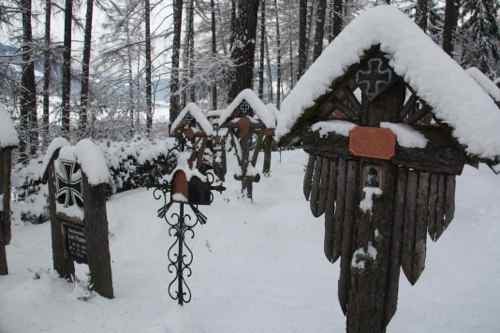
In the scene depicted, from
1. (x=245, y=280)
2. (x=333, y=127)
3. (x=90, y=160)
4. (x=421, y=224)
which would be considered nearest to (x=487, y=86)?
(x=245, y=280)

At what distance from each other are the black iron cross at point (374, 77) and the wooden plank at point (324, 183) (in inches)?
23.4

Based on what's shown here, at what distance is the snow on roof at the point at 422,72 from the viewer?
2.14 meters

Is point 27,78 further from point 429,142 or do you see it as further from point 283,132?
point 429,142

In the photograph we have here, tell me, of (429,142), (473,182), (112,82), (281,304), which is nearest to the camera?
(429,142)

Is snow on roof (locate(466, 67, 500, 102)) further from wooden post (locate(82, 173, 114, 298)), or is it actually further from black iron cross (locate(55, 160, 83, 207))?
black iron cross (locate(55, 160, 83, 207))

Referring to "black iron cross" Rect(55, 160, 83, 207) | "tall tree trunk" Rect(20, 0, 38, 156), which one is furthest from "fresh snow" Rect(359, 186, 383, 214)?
"tall tree trunk" Rect(20, 0, 38, 156)

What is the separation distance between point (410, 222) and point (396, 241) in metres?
0.19

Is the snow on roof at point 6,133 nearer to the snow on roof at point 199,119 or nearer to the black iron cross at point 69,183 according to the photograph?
the black iron cross at point 69,183

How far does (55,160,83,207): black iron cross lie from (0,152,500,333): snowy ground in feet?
2.99

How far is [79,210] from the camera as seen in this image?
4.20m

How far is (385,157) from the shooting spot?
2.56 m

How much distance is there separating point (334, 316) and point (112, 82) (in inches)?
461

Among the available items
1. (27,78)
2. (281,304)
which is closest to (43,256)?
(281,304)

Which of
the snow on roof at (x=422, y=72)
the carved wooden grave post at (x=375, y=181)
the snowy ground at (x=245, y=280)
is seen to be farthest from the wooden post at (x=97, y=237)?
the snow on roof at (x=422, y=72)
